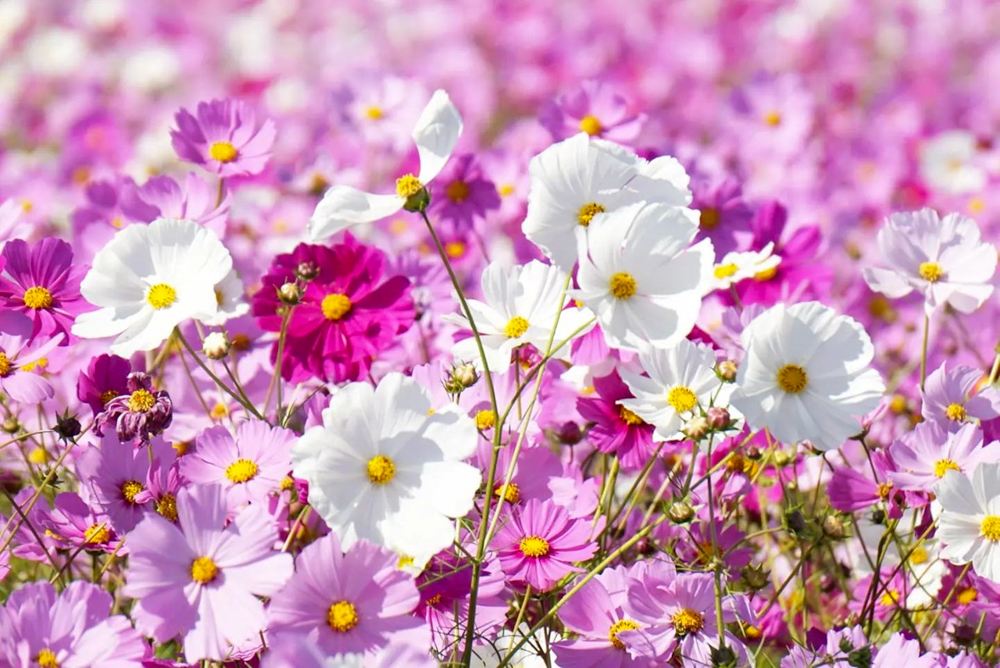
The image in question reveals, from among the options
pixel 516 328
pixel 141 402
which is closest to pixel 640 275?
pixel 516 328

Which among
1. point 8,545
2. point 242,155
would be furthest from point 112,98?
point 8,545

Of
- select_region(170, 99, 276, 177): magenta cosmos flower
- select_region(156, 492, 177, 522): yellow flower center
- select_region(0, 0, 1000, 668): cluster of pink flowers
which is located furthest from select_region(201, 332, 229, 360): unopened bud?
select_region(170, 99, 276, 177): magenta cosmos flower

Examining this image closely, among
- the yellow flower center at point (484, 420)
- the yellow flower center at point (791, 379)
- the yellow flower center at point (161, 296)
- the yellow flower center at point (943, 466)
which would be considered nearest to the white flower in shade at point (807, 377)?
the yellow flower center at point (791, 379)

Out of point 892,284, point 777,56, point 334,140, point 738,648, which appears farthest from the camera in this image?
point 777,56

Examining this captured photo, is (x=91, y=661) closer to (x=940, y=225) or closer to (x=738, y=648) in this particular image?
(x=738, y=648)

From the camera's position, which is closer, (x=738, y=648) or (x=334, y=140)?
(x=738, y=648)

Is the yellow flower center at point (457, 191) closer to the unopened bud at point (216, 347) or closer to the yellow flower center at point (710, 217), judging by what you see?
the yellow flower center at point (710, 217)
